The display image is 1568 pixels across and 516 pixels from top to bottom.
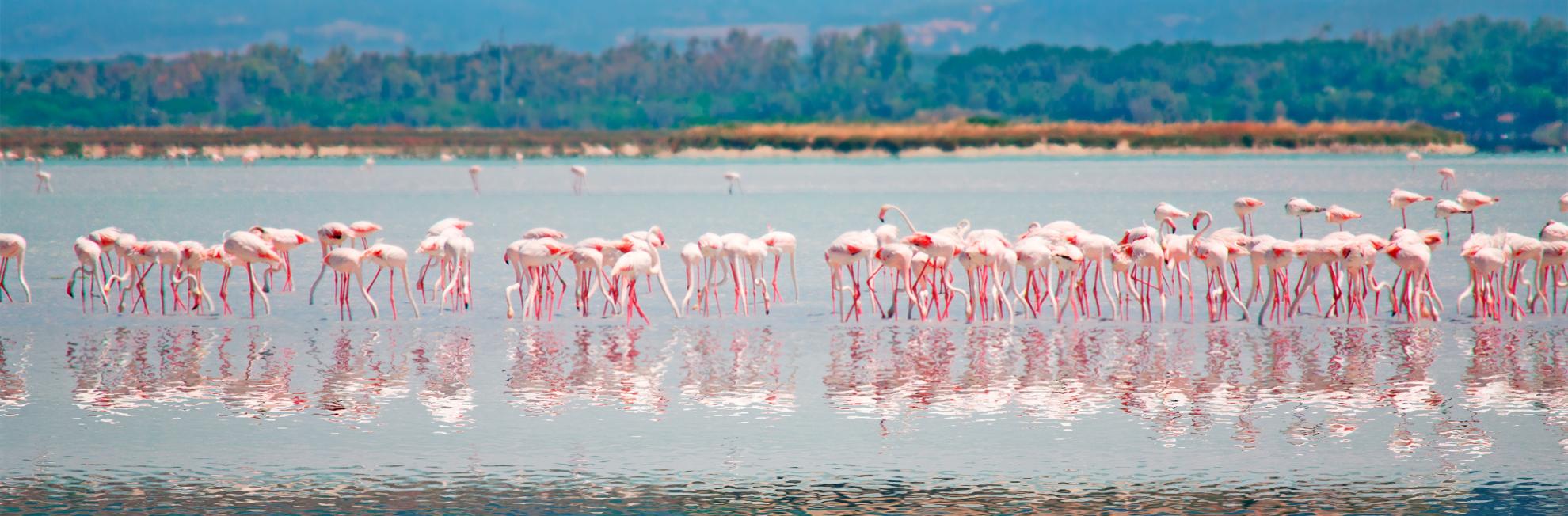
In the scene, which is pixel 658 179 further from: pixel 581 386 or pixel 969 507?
pixel 969 507

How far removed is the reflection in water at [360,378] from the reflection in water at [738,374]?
157 centimetres

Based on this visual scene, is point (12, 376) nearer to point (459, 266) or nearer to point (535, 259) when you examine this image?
point (535, 259)

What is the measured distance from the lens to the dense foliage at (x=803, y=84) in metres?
132

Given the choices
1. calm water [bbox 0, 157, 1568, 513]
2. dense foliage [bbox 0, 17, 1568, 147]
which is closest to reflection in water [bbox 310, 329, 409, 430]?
calm water [bbox 0, 157, 1568, 513]

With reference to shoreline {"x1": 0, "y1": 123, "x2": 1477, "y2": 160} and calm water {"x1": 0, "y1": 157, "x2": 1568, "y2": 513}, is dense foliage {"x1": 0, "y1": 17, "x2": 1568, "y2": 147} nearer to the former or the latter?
shoreline {"x1": 0, "y1": 123, "x2": 1477, "y2": 160}

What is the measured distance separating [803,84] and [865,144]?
101 metres

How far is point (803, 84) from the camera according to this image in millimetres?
169125

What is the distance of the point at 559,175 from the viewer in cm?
4762

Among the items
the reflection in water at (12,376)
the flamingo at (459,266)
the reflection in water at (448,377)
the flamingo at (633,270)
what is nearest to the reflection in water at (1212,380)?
the flamingo at (633,270)

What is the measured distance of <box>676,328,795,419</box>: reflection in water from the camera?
8688 mm

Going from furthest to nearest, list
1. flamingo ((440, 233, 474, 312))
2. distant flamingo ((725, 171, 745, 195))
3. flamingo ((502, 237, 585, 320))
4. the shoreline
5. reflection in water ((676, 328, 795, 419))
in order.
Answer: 1. the shoreline
2. distant flamingo ((725, 171, 745, 195))
3. flamingo ((440, 233, 474, 312))
4. flamingo ((502, 237, 585, 320))
5. reflection in water ((676, 328, 795, 419))

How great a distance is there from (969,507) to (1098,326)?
546 cm

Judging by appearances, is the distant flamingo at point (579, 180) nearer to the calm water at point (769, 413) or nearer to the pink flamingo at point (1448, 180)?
the pink flamingo at point (1448, 180)

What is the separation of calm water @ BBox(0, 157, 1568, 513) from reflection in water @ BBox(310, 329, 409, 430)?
1.4 inches
